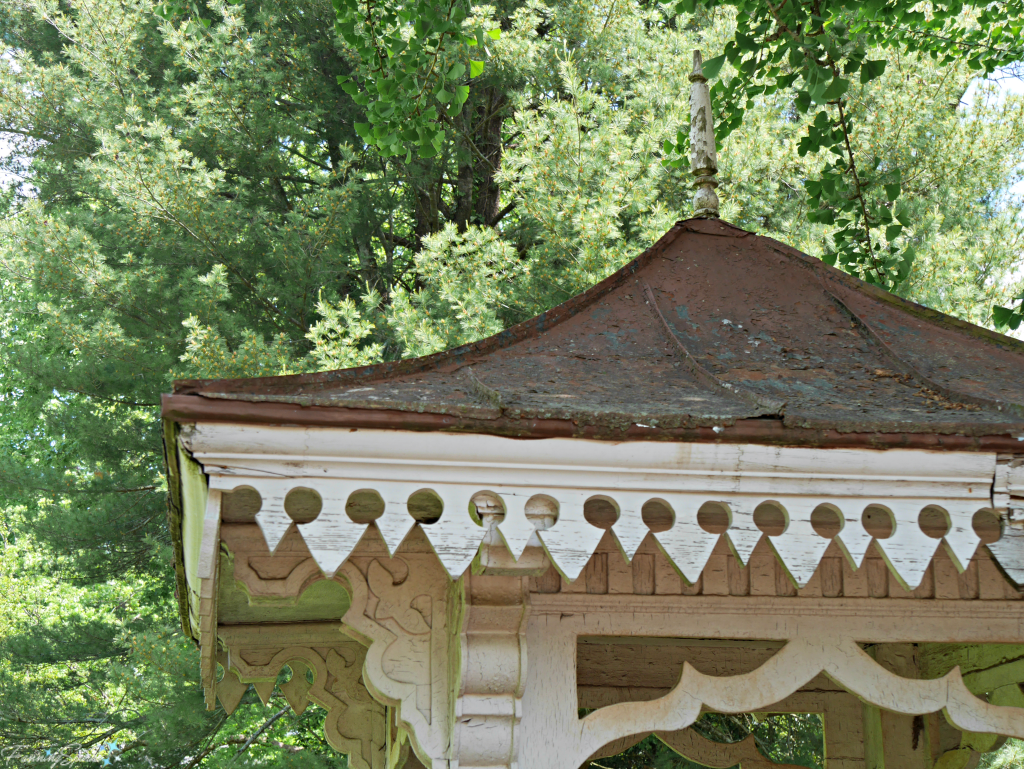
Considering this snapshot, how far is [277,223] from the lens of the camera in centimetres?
970

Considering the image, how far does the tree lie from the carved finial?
4.21 metres

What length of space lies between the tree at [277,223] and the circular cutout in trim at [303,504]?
5117 millimetres

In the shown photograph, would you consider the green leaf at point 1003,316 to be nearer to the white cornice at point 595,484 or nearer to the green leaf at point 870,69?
the green leaf at point 870,69

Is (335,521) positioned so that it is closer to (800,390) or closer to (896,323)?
(800,390)

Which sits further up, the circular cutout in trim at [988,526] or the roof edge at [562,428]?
the roof edge at [562,428]

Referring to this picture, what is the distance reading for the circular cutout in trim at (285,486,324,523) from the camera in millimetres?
1985

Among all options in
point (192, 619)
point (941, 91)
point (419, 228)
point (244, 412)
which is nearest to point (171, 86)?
point (419, 228)

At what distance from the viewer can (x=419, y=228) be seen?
1138 cm

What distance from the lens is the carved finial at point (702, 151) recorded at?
331 cm

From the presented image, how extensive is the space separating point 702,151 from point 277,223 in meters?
7.10

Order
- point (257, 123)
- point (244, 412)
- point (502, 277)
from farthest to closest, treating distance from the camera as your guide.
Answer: point (257, 123) → point (502, 277) → point (244, 412)

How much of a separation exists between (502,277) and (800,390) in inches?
240

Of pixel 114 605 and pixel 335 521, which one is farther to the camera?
Answer: pixel 114 605

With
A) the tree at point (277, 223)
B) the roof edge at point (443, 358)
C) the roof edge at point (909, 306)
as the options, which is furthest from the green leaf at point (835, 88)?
the tree at point (277, 223)
